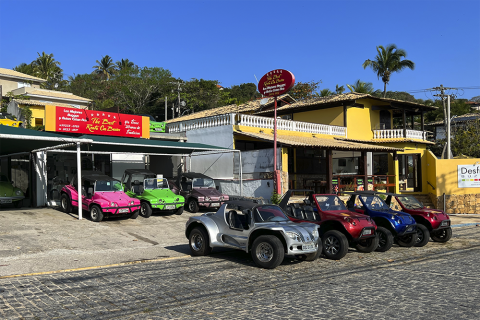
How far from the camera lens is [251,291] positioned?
7.17m

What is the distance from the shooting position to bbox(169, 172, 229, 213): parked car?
1911 centimetres

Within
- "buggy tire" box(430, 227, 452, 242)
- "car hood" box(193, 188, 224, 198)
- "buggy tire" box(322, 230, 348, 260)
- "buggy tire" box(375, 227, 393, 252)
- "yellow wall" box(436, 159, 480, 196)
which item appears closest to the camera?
"buggy tire" box(322, 230, 348, 260)

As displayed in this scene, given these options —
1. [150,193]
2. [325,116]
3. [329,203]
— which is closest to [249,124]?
[150,193]

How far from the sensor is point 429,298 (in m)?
6.71

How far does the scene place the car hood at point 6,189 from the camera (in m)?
17.8

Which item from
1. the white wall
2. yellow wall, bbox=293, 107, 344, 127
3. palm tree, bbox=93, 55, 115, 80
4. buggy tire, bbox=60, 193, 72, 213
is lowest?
buggy tire, bbox=60, 193, 72, 213

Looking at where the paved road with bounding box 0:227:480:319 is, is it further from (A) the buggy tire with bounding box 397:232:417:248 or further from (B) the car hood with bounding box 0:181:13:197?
(B) the car hood with bounding box 0:181:13:197

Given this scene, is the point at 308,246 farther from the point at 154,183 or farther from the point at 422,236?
the point at 154,183

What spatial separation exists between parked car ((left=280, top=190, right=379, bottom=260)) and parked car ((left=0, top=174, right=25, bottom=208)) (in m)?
12.4

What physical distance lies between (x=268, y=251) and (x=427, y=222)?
265 inches

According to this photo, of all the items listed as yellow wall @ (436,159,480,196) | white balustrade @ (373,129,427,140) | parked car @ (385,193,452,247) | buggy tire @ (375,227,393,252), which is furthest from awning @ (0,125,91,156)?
white balustrade @ (373,129,427,140)

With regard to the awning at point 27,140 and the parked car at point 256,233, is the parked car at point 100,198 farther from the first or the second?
the parked car at point 256,233

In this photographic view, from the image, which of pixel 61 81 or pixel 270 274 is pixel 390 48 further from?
pixel 61 81

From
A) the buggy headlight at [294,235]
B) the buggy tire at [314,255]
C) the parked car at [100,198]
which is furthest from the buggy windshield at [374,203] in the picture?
the parked car at [100,198]
